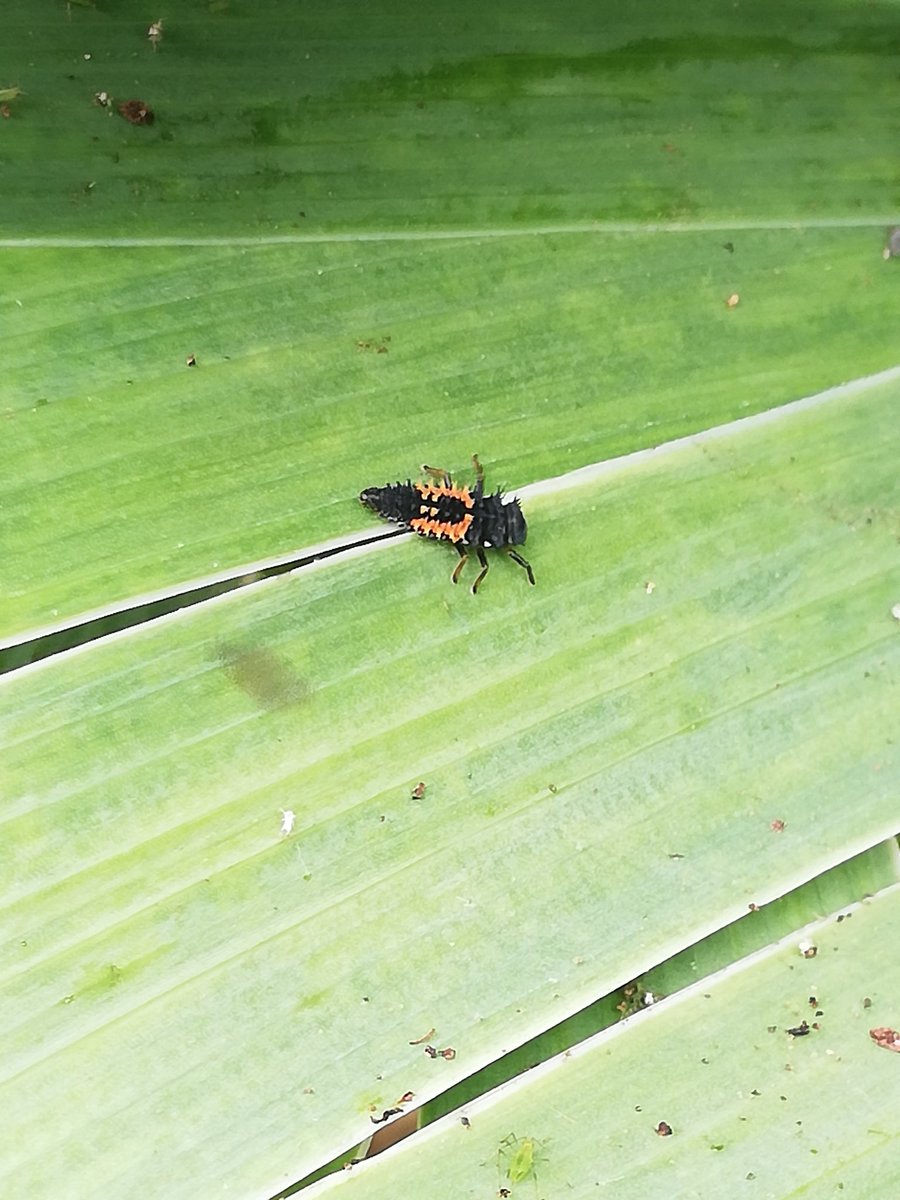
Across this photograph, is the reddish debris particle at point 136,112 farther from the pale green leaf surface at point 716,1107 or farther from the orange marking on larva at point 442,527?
the pale green leaf surface at point 716,1107

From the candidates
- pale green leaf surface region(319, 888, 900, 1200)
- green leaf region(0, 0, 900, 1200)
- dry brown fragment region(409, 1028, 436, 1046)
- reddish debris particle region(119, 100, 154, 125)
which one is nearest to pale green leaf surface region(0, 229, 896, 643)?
green leaf region(0, 0, 900, 1200)

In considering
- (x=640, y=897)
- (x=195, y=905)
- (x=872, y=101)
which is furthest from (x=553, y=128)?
(x=195, y=905)

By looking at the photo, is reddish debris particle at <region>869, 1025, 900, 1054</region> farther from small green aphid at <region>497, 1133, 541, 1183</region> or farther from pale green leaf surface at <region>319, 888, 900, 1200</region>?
small green aphid at <region>497, 1133, 541, 1183</region>

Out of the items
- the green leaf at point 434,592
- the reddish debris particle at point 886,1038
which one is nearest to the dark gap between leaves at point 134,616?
the green leaf at point 434,592

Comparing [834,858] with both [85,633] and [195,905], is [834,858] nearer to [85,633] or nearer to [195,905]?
[195,905]

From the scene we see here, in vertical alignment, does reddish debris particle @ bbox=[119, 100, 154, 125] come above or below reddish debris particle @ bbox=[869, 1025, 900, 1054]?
above
